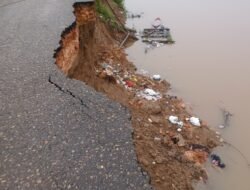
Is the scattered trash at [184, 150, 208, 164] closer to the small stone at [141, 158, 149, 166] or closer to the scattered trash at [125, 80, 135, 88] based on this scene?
the small stone at [141, 158, 149, 166]

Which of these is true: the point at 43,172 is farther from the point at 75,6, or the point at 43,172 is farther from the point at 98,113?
the point at 75,6

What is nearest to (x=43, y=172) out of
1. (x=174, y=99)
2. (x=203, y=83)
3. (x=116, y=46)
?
(x=174, y=99)

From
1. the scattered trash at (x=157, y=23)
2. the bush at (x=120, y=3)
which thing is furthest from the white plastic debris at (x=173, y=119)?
the bush at (x=120, y=3)

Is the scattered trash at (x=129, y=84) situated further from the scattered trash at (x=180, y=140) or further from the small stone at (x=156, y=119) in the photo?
the scattered trash at (x=180, y=140)

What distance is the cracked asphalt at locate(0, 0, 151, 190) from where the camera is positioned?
294 cm

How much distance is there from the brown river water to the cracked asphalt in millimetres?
2729

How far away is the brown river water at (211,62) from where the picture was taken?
6535 mm

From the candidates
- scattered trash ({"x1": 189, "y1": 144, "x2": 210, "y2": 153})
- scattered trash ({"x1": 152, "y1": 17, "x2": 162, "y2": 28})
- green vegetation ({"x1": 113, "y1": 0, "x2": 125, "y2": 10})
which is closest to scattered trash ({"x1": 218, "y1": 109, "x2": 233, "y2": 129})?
scattered trash ({"x1": 189, "y1": 144, "x2": 210, "y2": 153})

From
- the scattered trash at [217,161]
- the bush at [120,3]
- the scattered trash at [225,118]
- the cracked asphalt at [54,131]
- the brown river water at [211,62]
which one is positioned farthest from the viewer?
the bush at [120,3]

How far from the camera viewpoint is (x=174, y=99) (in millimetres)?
7910

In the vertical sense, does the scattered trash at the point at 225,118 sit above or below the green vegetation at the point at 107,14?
below

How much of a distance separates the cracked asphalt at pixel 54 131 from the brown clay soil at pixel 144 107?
0.57 m

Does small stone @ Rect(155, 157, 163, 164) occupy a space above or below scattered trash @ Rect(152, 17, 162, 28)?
below

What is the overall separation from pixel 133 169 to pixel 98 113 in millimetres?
900
